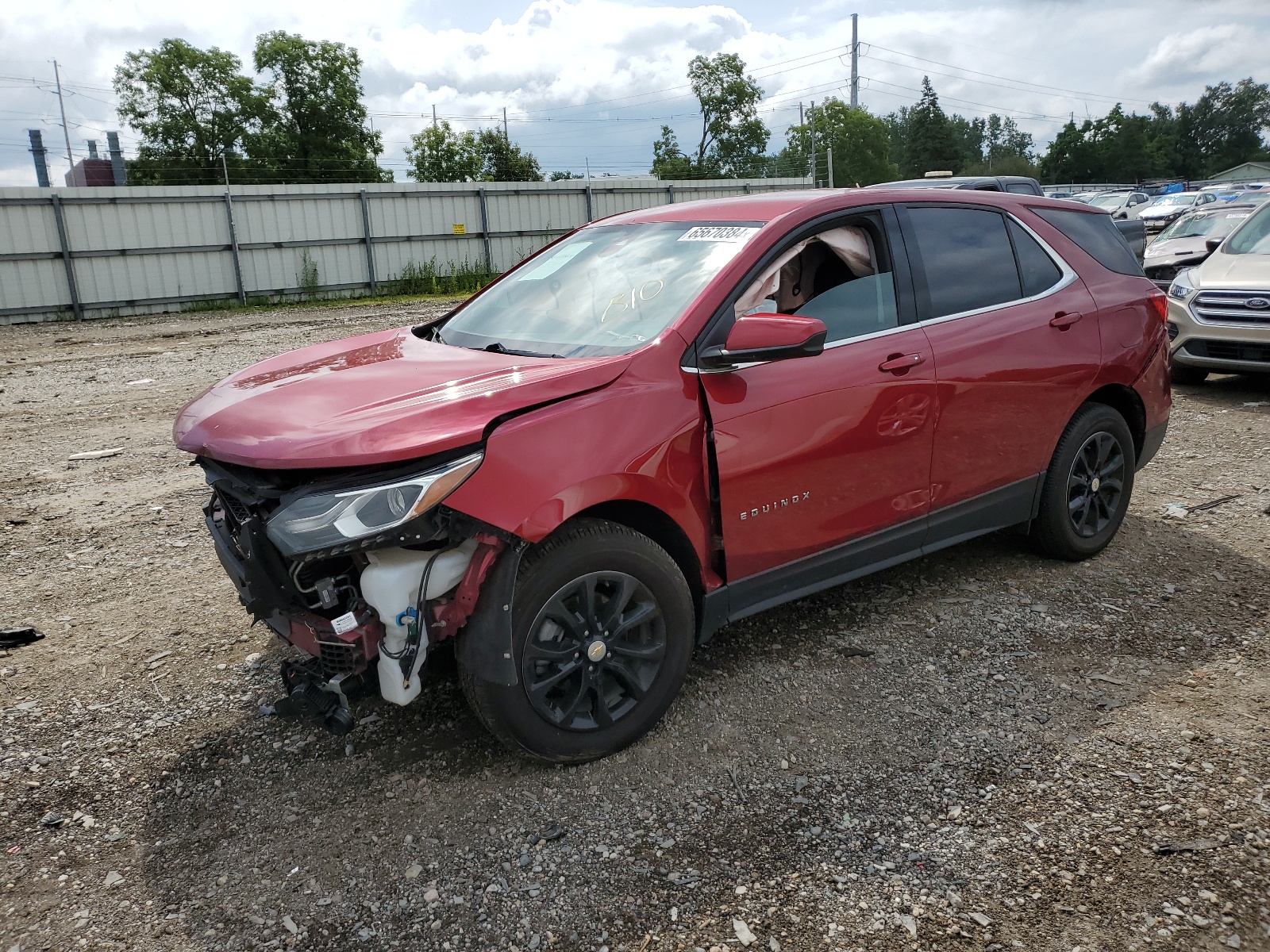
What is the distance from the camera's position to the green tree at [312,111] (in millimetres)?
50250

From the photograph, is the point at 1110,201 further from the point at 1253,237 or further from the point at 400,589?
the point at 400,589

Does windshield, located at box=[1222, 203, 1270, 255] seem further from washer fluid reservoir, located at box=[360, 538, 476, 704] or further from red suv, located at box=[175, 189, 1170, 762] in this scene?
washer fluid reservoir, located at box=[360, 538, 476, 704]

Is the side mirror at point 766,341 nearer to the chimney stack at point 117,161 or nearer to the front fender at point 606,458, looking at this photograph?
the front fender at point 606,458

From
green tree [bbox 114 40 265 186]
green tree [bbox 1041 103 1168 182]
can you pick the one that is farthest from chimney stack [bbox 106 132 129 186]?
green tree [bbox 1041 103 1168 182]

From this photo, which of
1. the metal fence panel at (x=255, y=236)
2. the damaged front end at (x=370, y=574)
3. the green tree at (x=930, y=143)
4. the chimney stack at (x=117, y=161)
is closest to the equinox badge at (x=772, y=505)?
the damaged front end at (x=370, y=574)

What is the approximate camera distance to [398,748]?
130 inches

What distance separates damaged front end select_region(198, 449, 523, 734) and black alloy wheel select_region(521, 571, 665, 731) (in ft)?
0.54

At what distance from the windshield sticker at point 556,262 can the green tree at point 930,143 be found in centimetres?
9620

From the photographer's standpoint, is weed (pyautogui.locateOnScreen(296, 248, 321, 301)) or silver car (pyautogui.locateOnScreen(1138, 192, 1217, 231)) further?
silver car (pyautogui.locateOnScreen(1138, 192, 1217, 231))

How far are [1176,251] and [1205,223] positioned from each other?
7.99ft

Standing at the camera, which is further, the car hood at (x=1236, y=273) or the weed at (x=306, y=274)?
the weed at (x=306, y=274)

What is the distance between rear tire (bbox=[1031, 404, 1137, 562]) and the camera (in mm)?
4559

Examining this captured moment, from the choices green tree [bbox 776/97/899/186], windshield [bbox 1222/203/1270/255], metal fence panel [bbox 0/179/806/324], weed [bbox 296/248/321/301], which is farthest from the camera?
green tree [bbox 776/97/899/186]

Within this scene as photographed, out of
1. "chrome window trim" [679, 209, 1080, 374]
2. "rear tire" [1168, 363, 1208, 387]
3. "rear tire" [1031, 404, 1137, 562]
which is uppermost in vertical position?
"chrome window trim" [679, 209, 1080, 374]
